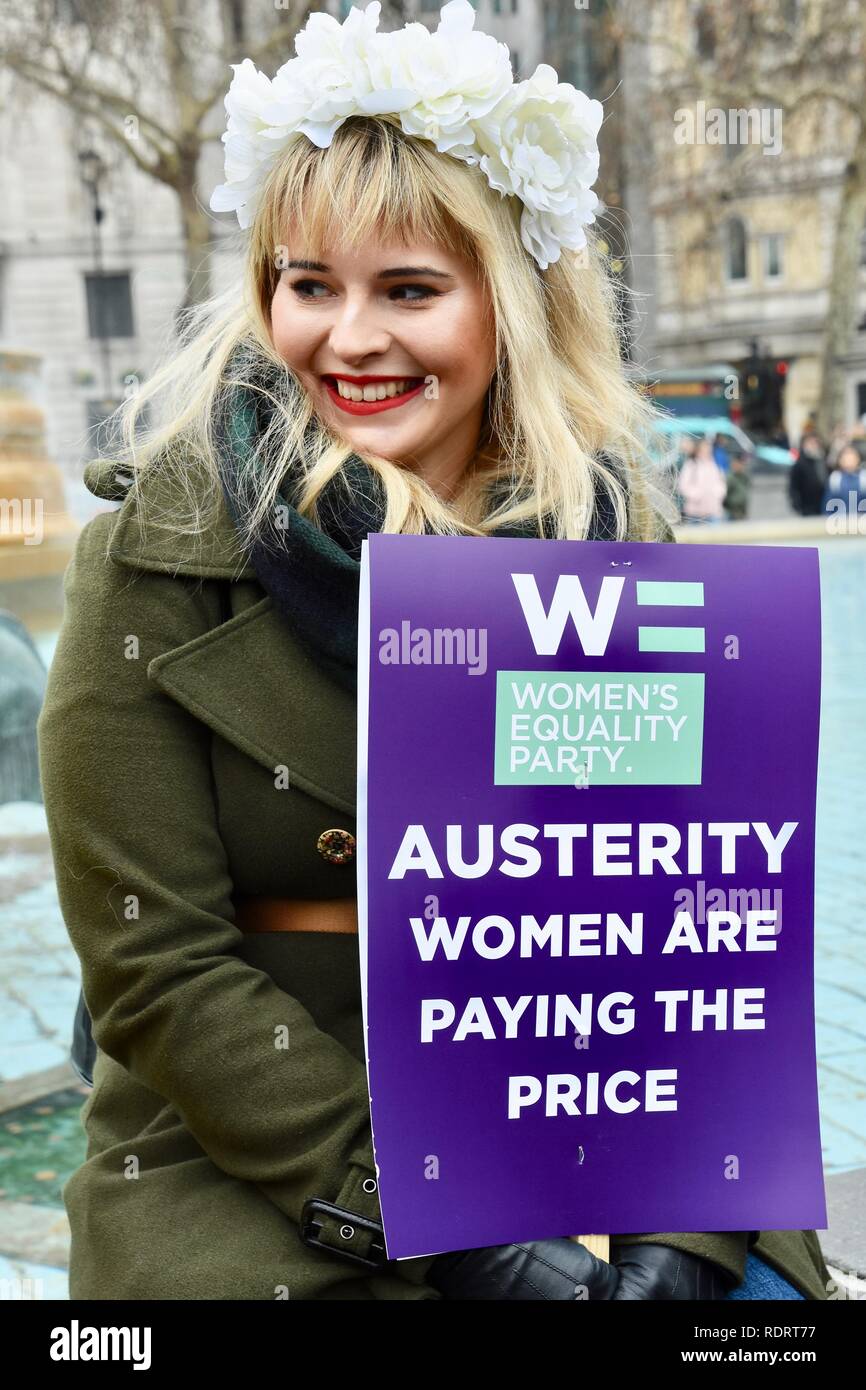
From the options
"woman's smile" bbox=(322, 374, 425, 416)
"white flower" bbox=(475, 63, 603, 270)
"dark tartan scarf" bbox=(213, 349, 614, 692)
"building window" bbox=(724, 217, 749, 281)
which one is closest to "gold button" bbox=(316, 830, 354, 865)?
"dark tartan scarf" bbox=(213, 349, 614, 692)

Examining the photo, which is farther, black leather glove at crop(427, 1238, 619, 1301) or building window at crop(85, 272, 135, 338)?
building window at crop(85, 272, 135, 338)

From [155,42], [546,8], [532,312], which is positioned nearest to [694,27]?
[546,8]

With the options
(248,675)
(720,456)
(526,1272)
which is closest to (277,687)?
(248,675)

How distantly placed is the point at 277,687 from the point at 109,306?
40917 millimetres

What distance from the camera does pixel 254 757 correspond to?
1774mm

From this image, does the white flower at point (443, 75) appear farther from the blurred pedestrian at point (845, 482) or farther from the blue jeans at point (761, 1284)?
the blurred pedestrian at point (845, 482)

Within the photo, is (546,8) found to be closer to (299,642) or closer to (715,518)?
(715,518)

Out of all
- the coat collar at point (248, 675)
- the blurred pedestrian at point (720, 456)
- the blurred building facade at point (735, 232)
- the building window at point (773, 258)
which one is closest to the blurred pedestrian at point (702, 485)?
the blurred building facade at point (735, 232)

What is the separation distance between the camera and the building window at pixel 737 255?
4344 cm

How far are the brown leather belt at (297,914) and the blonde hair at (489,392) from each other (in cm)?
41

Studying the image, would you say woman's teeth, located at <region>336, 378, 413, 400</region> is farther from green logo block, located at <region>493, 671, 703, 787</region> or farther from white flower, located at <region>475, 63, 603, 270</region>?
green logo block, located at <region>493, 671, 703, 787</region>

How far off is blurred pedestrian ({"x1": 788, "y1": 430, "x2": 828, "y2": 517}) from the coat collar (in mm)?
22072

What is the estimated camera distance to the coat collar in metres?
1.76
